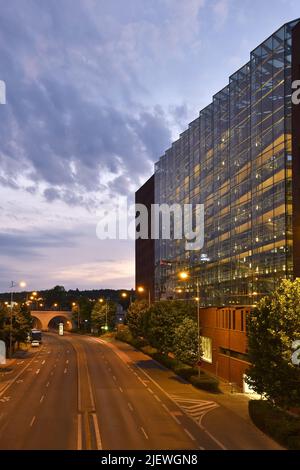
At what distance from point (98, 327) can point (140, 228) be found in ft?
96.6

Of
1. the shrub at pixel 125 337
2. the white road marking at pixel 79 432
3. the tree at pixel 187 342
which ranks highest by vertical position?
the tree at pixel 187 342

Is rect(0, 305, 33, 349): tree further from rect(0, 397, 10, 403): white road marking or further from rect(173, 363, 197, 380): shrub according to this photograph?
rect(0, 397, 10, 403): white road marking

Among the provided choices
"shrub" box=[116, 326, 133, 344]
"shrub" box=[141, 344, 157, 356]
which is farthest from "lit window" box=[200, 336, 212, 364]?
"shrub" box=[116, 326, 133, 344]

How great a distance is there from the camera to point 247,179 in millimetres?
61656

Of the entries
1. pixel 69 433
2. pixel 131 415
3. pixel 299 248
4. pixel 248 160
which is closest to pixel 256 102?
pixel 248 160

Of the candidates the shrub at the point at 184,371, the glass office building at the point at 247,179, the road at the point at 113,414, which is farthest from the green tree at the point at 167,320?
the glass office building at the point at 247,179

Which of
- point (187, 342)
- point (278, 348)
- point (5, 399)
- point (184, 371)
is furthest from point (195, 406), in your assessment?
point (187, 342)

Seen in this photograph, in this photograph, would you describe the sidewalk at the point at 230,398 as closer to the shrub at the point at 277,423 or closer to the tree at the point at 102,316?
the shrub at the point at 277,423

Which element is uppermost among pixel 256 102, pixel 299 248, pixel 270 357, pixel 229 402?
pixel 256 102

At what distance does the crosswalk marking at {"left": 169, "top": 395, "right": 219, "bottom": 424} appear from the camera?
39.5m

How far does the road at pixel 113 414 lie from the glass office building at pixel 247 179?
1403cm

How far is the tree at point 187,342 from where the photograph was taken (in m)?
59.9
